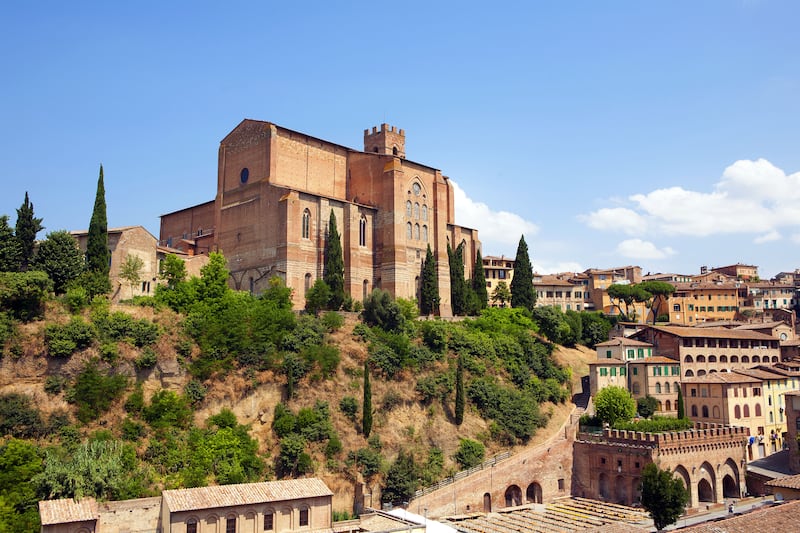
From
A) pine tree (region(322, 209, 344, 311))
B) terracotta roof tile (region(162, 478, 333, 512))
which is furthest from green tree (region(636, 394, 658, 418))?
terracotta roof tile (region(162, 478, 333, 512))

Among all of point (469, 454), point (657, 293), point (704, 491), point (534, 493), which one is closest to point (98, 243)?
point (469, 454)

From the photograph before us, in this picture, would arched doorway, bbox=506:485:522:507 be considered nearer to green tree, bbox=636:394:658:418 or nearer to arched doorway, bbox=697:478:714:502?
arched doorway, bbox=697:478:714:502

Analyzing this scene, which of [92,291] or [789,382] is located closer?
[92,291]

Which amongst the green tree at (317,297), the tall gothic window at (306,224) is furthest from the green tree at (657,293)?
the green tree at (317,297)

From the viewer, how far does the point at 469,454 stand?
43281 mm

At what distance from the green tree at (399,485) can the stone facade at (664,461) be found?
12573mm

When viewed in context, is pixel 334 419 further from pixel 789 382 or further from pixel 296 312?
pixel 789 382

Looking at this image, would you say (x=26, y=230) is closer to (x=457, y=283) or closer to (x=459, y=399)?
(x=459, y=399)

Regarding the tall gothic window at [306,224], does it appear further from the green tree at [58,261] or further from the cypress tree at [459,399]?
the green tree at [58,261]

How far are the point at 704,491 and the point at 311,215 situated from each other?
33352 mm

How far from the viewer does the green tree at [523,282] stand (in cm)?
6531

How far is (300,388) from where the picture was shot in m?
42.7

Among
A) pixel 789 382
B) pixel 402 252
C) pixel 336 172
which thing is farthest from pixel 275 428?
pixel 789 382

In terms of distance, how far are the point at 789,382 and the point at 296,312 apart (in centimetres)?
3643
